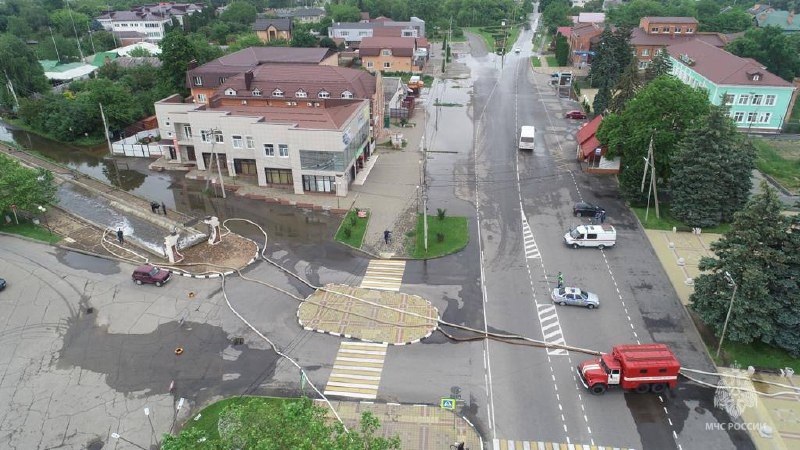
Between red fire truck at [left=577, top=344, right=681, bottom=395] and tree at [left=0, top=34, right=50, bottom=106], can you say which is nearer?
red fire truck at [left=577, top=344, right=681, bottom=395]

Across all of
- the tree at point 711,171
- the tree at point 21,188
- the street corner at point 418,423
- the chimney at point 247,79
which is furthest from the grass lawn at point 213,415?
the chimney at point 247,79

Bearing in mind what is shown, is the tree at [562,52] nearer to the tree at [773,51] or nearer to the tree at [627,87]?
the tree at [773,51]

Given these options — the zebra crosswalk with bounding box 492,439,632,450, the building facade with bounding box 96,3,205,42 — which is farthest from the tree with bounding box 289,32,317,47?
the zebra crosswalk with bounding box 492,439,632,450

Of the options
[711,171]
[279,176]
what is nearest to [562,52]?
[711,171]

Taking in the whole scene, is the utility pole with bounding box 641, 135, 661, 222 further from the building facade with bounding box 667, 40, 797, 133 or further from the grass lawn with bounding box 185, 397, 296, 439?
the grass lawn with bounding box 185, 397, 296, 439

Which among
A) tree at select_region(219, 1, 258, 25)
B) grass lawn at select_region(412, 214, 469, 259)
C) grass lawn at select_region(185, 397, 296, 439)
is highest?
tree at select_region(219, 1, 258, 25)

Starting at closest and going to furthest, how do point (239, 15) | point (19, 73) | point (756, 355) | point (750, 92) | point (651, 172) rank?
point (756, 355)
point (651, 172)
point (750, 92)
point (19, 73)
point (239, 15)

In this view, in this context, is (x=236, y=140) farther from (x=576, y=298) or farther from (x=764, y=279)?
(x=764, y=279)
